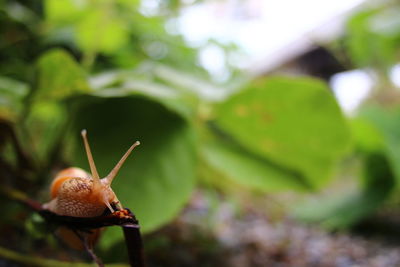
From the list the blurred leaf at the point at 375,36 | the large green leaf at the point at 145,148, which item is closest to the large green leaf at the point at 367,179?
the blurred leaf at the point at 375,36

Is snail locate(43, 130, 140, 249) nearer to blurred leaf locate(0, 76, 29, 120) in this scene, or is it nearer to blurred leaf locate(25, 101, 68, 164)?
blurred leaf locate(0, 76, 29, 120)

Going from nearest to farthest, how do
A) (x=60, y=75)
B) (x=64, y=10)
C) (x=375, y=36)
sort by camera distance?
(x=60, y=75), (x=64, y=10), (x=375, y=36)

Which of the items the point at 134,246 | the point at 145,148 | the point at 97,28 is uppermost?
the point at 97,28

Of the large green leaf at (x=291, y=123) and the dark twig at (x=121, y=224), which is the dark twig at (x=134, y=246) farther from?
the large green leaf at (x=291, y=123)

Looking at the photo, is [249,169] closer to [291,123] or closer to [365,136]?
[291,123]

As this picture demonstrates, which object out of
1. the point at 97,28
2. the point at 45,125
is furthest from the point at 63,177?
the point at 45,125

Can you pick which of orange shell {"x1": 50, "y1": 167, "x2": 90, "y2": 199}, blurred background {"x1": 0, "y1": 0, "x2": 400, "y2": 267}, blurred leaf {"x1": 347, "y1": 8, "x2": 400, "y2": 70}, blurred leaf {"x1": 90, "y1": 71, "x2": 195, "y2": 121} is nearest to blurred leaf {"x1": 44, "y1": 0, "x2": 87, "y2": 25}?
blurred background {"x1": 0, "y1": 0, "x2": 400, "y2": 267}

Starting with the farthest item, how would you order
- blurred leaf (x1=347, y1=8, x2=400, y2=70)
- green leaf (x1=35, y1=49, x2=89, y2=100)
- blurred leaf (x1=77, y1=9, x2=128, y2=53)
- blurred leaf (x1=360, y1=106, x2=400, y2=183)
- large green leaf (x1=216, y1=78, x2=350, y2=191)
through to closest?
blurred leaf (x1=347, y1=8, x2=400, y2=70) < blurred leaf (x1=360, y1=106, x2=400, y2=183) < blurred leaf (x1=77, y1=9, x2=128, y2=53) < large green leaf (x1=216, y1=78, x2=350, y2=191) < green leaf (x1=35, y1=49, x2=89, y2=100)

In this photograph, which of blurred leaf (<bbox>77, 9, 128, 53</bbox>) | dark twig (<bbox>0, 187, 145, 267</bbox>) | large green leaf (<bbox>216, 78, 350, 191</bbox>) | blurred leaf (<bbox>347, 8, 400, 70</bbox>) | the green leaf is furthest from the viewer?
blurred leaf (<bbox>347, 8, 400, 70</bbox>)

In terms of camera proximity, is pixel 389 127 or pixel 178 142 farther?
pixel 389 127
